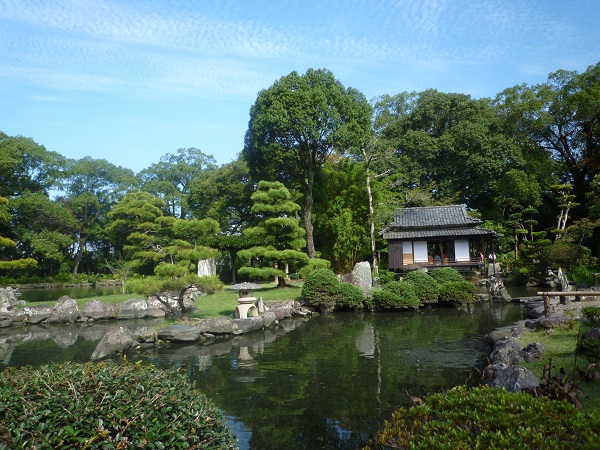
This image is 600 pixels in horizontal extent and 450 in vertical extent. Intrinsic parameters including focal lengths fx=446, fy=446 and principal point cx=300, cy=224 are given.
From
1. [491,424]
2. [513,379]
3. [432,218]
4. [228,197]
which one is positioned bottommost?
[513,379]

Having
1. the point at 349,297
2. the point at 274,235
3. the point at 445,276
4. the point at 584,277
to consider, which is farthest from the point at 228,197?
the point at 584,277

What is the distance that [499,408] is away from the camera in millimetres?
3475

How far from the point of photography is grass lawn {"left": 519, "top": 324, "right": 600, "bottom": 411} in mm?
5242

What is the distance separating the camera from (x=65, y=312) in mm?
17469

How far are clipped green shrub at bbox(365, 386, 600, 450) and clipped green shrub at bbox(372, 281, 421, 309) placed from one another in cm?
1389

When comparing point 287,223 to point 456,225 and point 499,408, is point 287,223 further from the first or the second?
point 499,408

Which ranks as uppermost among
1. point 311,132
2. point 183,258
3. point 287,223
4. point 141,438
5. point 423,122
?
point 423,122

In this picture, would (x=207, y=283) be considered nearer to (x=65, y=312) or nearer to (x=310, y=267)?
(x=65, y=312)

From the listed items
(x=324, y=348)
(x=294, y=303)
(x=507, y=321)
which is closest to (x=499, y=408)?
(x=324, y=348)

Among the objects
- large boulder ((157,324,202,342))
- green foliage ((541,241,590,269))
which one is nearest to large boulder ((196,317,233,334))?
large boulder ((157,324,202,342))

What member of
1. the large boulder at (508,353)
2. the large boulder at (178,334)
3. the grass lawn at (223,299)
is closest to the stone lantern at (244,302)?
the grass lawn at (223,299)

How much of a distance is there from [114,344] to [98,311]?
7.30 metres

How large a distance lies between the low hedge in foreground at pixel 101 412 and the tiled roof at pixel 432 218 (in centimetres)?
2469

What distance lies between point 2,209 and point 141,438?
27863 millimetres
